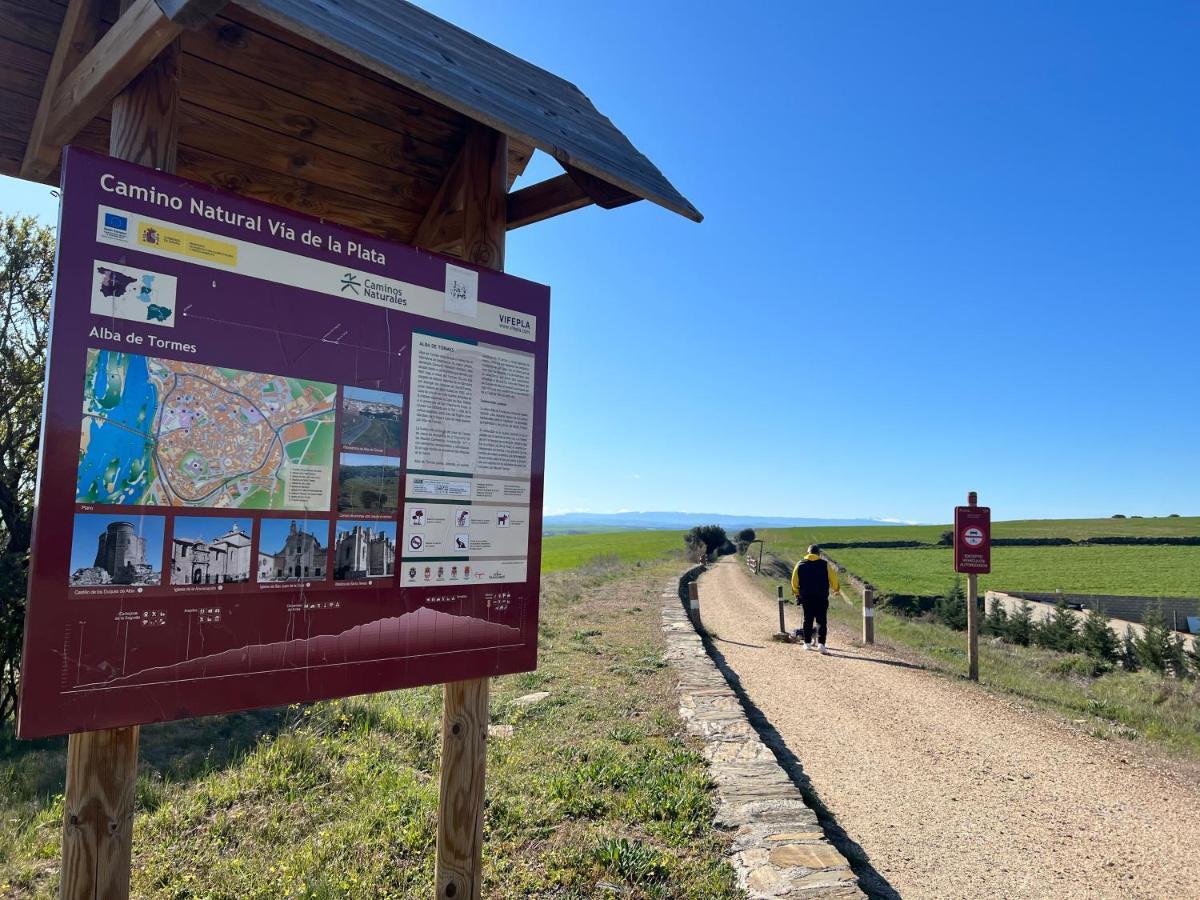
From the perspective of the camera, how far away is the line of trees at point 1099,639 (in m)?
16.4

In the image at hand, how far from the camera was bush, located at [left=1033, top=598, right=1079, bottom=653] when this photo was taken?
19.6 metres

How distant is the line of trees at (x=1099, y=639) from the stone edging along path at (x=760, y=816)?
13.5m

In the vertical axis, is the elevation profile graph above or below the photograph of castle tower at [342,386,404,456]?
below

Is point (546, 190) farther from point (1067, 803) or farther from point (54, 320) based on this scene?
point (1067, 803)

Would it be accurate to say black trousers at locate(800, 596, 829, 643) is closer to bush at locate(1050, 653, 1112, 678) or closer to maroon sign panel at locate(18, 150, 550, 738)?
bush at locate(1050, 653, 1112, 678)

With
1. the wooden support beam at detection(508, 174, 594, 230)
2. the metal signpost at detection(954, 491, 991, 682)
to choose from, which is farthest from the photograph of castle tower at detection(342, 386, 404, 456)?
the metal signpost at detection(954, 491, 991, 682)

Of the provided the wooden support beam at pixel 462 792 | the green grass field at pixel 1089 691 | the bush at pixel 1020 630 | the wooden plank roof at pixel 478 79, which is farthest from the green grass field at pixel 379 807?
the bush at pixel 1020 630

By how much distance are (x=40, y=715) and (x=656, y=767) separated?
3.83 m

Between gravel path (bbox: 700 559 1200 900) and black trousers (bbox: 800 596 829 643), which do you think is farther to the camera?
black trousers (bbox: 800 596 829 643)

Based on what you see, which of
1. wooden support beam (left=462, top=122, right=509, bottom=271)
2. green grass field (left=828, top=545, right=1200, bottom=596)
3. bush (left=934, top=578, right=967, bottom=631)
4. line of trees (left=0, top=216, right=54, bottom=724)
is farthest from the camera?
green grass field (left=828, top=545, right=1200, bottom=596)

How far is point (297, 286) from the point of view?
2.42m

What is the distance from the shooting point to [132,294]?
6.81 ft

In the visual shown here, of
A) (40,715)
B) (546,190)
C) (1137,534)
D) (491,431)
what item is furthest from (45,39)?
(1137,534)

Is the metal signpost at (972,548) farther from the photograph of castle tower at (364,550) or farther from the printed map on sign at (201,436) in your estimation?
the printed map on sign at (201,436)
